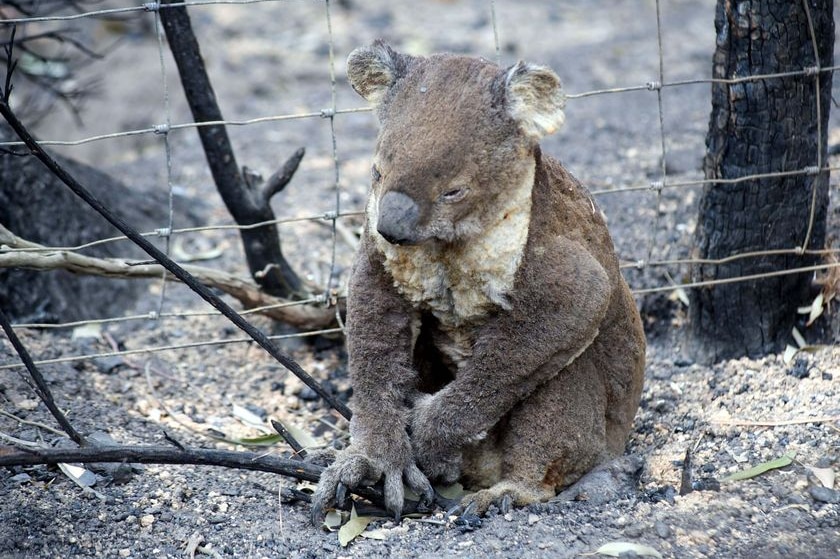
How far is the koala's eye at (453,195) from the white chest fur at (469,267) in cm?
18

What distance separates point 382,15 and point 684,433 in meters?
8.81

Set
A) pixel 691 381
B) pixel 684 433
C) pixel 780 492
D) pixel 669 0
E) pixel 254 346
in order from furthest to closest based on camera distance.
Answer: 1. pixel 669 0
2. pixel 254 346
3. pixel 691 381
4. pixel 684 433
5. pixel 780 492

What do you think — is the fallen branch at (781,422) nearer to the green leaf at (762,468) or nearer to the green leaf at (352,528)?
the green leaf at (762,468)

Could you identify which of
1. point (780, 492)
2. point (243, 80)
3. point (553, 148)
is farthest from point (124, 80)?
point (780, 492)

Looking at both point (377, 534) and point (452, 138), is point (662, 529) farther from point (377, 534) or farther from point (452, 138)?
point (452, 138)

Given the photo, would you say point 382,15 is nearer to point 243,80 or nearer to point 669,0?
point 243,80

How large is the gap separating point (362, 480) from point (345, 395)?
1.39 m

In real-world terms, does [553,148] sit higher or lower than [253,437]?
higher

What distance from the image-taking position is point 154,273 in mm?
4309

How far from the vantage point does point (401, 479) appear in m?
3.36

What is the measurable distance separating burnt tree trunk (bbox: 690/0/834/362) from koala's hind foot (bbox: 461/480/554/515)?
5.12ft

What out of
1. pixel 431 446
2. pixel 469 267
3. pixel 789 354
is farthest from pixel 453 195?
pixel 789 354

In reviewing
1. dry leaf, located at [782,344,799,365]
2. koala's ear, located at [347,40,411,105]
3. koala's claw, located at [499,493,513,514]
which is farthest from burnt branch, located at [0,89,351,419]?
dry leaf, located at [782,344,799,365]

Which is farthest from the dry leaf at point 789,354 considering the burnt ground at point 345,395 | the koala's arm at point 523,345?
the koala's arm at point 523,345
